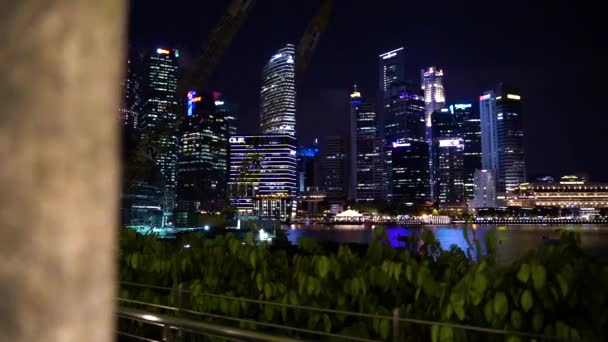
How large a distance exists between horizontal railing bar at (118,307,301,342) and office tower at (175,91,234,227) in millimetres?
106114

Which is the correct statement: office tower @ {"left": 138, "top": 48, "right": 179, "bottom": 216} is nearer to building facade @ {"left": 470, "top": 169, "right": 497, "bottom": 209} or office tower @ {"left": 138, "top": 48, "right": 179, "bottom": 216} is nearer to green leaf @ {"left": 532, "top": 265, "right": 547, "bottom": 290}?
green leaf @ {"left": 532, "top": 265, "right": 547, "bottom": 290}

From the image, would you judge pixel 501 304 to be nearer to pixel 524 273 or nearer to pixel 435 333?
pixel 524 273

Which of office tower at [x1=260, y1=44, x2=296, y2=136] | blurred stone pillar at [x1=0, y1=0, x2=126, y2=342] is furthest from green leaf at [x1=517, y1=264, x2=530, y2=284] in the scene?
office tower at [x1=260, y1=44, x2=296, y2=136]

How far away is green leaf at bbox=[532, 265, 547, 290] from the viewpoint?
276cm

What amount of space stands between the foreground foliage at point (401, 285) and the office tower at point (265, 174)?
123995 mm

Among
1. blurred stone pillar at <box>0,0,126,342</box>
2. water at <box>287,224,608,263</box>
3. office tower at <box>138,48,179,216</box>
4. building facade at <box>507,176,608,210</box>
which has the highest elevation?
office tower at <box>138,48,179,216</box>

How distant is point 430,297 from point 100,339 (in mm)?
2709

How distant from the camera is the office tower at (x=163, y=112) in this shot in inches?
2494

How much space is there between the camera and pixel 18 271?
795 mm

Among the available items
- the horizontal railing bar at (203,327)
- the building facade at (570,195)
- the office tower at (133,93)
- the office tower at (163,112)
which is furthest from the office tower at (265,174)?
the horizontal railing bar at (203,327)

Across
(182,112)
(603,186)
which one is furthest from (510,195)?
(182,112)

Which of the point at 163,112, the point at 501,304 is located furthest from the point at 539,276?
the point at 163,112

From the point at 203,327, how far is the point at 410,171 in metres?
189

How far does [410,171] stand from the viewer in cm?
18762
